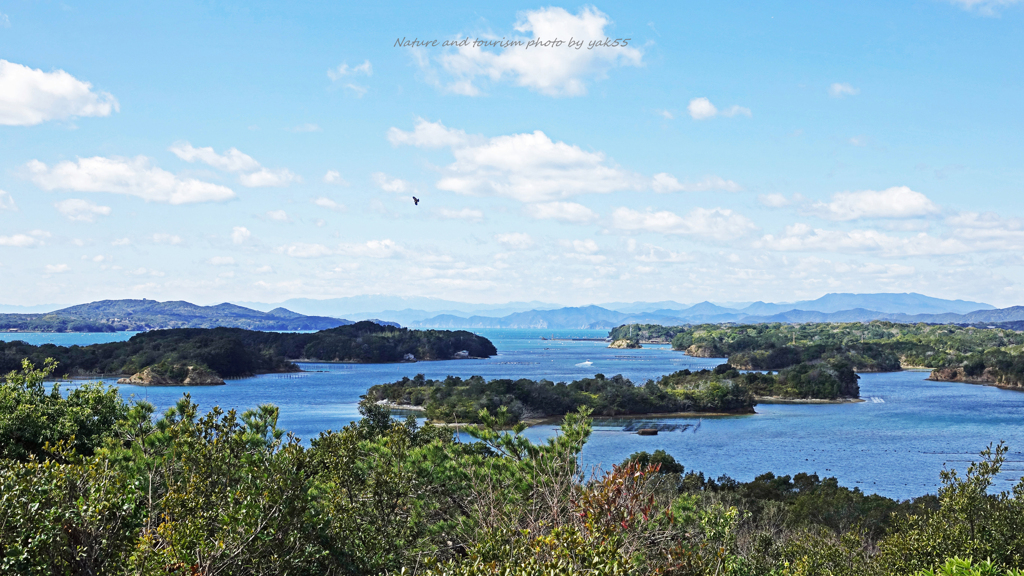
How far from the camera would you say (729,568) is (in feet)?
31.1

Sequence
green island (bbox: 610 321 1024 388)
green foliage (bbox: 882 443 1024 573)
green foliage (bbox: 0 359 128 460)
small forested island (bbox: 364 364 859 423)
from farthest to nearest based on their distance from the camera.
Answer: green island (bbox: 610 321 1024 388)
small forested island (bbox: 364 364 859 423)
green foliage (bbox: 0 359 128 460)
green foliage (bbox: 882 443 1024 573)

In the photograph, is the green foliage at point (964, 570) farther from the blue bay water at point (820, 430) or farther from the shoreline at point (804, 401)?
the shoreline at point (804, 401)

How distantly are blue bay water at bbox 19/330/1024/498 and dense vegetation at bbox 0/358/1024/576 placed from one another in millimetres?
18197

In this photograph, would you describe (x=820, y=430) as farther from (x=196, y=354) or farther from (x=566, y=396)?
(x=196, y=354)

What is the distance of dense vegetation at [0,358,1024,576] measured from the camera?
679 cm

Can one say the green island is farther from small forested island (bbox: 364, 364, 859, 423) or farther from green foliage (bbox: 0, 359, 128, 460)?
green foliage (bbox: 0, 359, 128, 460)

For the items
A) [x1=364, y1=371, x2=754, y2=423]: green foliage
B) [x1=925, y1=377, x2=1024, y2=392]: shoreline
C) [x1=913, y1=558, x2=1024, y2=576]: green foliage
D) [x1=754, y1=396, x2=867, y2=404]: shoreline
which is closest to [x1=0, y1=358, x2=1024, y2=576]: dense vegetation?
[x1=913, y1=558, x2=1024, y2=576]: green foliage

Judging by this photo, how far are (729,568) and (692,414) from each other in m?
84.7

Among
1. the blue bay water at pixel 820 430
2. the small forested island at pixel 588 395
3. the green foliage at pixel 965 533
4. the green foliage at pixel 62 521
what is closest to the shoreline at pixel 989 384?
the blue bay water at pixel 820 430

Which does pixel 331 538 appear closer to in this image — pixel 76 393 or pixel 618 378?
pixel 76 393

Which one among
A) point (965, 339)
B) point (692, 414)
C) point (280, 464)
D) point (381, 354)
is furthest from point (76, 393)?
point (965, 339)

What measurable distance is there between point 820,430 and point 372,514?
2968 inches

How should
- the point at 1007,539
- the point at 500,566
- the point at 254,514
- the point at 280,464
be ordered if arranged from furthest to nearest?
the point at 1007,539 → the point at 280,464 → the point at 254,514 → the point at 500,566

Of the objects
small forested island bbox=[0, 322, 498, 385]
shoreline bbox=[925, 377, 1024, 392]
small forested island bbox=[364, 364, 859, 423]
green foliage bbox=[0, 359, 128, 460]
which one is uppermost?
green foliage bbox=[0, 359, 128, 460]
